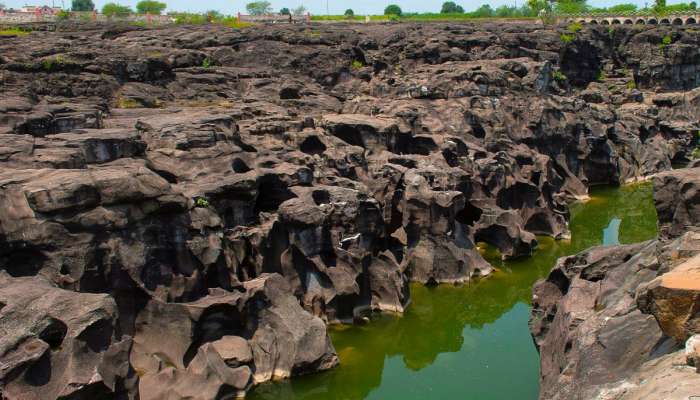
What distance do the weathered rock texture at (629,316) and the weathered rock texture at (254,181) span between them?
2.51 feet

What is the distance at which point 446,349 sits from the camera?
22.7 m

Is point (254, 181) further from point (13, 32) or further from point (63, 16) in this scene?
point (63, 16)

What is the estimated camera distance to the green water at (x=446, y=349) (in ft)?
63.5

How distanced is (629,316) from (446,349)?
10.9 metres

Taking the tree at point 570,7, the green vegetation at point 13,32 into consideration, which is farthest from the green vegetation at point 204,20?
the tree at point 570,7

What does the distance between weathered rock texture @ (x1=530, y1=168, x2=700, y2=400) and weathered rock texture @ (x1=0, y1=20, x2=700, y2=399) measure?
2.51 ft

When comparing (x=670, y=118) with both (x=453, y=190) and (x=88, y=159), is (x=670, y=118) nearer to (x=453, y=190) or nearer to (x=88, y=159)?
(x=453, y=190)

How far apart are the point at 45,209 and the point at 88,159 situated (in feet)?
17.0

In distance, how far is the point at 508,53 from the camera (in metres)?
50.0

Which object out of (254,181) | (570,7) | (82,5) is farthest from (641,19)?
(82,5)

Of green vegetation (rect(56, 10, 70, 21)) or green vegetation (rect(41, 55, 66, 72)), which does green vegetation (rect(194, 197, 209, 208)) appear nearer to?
green vegetation (rect(41, 55, 66, 72))

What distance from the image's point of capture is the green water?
63.5ft

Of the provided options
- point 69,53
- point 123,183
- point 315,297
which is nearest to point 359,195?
point 315,297

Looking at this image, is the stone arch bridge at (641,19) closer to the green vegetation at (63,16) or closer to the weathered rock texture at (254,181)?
the weathered rock texture at (254,181)
